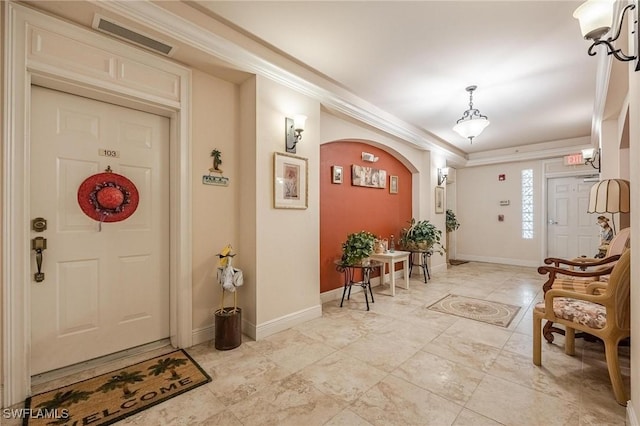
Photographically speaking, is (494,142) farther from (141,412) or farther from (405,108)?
(141,412)

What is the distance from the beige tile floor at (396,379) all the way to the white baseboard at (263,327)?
8 centimetres

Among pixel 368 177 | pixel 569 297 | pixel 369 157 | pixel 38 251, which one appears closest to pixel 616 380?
pixel 569 297

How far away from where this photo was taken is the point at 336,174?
4.19 metres

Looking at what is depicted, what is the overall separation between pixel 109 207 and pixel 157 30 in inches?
56.3

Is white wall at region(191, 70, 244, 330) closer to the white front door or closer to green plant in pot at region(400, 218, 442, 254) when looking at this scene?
the white front door

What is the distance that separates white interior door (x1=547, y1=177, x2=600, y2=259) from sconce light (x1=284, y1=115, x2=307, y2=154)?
6381 millimetres

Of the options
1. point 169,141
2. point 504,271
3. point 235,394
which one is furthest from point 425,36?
point 504,271

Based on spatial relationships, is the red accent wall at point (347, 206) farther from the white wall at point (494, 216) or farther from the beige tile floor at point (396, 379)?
the white wall at point (494, 216)

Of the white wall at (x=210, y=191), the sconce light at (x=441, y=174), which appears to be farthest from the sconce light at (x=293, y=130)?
the sconce light at (x=441, y=174)

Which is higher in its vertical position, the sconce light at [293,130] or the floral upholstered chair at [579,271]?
the sconce light at [293,130]

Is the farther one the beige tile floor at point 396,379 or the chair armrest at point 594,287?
the chair armrest at point 594,287

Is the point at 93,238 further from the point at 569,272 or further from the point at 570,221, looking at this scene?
the point at 570,221

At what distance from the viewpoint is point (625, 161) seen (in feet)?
12.5

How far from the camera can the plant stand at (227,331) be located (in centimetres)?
255
